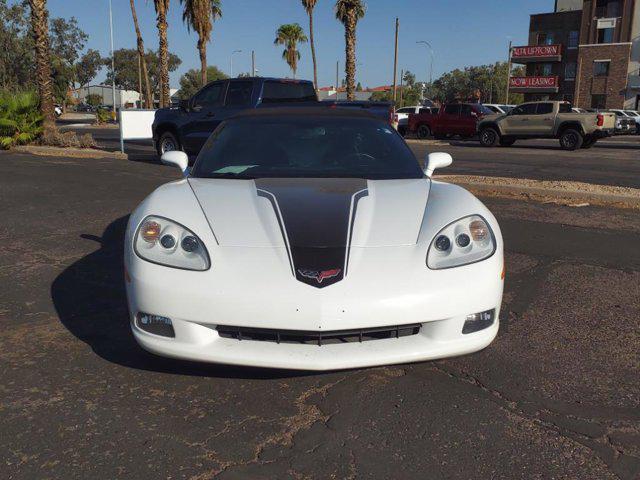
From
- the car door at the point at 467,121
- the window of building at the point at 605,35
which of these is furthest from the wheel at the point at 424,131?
the window of building at the point at 605,35

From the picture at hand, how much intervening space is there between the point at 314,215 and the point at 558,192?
6.89 m

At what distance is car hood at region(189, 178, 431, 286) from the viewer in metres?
2.82

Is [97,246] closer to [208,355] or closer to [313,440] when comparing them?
[208,355]

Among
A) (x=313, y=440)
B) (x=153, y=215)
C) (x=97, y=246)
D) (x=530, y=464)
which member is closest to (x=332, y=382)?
(x=313, y=440)

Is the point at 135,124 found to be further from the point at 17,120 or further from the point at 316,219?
the point at 316,219

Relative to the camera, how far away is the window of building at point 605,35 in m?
46.4

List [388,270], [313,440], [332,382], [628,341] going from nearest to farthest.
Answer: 1. [313,440]
2. [388,270]
3. [332,382]
4. [628,341]

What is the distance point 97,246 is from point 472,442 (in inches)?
178

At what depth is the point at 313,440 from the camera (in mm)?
2531

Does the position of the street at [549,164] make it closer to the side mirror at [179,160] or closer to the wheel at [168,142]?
the wheel at [168,142]

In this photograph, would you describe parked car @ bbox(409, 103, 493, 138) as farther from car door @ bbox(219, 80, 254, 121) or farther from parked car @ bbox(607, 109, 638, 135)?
car door @ bbox(219, 80, 254, 121)

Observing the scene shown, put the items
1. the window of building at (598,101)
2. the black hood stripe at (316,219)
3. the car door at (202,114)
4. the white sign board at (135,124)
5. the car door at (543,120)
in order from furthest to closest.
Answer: the window of building at (598,101) < the car door at (543,120) < the white sign board at (135,124) < the car door at (202,114) < the black hood stripe at (316,219)

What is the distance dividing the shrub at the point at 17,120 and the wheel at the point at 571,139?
1710 centimetres

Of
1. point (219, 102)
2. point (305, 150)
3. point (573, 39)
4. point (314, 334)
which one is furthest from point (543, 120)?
point (573, 39)
